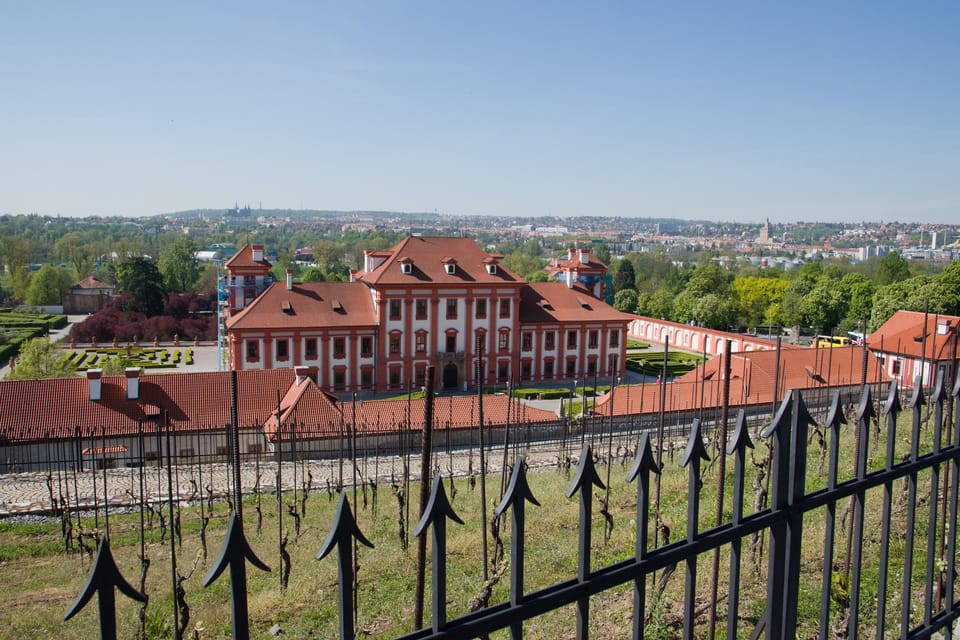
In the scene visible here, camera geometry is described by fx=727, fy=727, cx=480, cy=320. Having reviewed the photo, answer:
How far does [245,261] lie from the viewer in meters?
33.2

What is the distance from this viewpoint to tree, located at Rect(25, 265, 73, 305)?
59719 mm

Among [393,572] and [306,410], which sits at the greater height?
[393,572]

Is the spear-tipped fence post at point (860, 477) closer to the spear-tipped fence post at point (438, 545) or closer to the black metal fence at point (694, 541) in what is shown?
the black metal fence at point (694, 541)

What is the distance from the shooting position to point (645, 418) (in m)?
21.2

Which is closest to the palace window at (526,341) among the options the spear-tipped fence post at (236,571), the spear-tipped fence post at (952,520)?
the spear-tipped fence post at (952,520)

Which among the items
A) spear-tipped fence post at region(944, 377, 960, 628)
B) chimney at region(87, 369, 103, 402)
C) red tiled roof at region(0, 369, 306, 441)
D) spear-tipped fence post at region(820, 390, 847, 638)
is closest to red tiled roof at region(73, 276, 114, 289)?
red tiled roof at region(0, 369, 306, 441)

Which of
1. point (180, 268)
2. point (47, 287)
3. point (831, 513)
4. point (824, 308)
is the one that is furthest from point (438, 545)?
point (180, 268)

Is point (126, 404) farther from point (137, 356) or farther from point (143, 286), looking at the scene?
point (143, 286)

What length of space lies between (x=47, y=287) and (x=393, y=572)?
201 feet

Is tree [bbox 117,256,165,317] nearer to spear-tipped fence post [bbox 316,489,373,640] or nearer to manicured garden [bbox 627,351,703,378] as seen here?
manicured garden [bbox 627,351,703,378]

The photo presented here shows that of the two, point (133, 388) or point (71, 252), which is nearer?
point (133, 388)

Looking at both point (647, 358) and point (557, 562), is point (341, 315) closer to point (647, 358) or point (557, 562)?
point (647, 358)

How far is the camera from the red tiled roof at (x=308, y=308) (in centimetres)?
2916

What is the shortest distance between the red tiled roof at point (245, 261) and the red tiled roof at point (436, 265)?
15.0 feet
